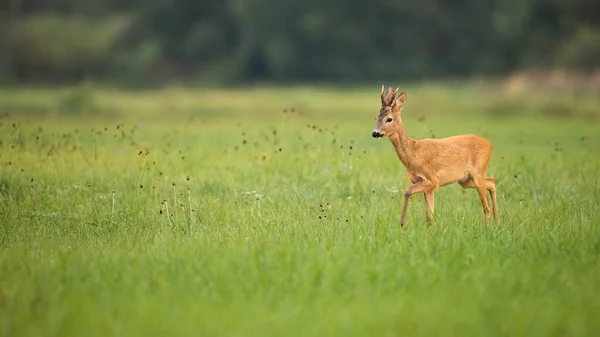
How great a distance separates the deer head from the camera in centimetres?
902

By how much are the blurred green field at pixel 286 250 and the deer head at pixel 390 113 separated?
92cm

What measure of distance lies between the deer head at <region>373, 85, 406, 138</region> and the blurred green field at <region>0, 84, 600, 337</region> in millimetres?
915

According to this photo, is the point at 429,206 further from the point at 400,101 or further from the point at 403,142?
the point at 400,101

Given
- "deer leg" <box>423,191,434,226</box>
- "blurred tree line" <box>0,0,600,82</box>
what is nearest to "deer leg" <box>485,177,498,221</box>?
"deer leg" <box>423,191,434,226</box>

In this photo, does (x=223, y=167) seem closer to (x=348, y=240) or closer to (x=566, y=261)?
(x=348, y=240)

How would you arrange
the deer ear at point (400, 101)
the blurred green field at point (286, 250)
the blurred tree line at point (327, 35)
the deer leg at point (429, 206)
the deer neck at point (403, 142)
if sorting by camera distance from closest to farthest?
the blurred green field at point (286, 250)
the deer leg at point (429, 206)
the deer ear at point (400, 101)
the deer neck at point (403, 142)
the blurred tree line at point (327, 35)

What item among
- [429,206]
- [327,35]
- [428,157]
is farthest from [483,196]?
[327,35]

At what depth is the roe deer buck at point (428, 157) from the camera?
9.08 metres

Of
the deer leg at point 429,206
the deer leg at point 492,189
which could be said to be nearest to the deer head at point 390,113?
the deer leg at point 429,206

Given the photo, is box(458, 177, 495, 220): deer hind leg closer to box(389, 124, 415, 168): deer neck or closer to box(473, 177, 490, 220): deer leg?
box(473, 177, 490, 220): deer leg

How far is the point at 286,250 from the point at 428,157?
94.0 inches

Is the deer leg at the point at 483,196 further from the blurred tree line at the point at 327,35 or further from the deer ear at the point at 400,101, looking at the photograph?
the blurred tree line at the point at 327,35

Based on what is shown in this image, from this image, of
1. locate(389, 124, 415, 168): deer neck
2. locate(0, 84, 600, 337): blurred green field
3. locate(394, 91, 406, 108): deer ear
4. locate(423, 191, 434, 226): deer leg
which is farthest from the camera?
locate(389, 124, 415, 168): deer neck

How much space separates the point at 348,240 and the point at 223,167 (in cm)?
605
